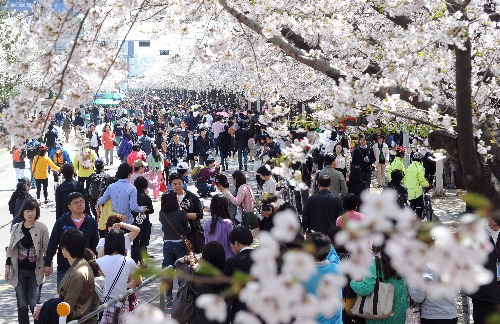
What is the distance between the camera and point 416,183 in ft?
43.4

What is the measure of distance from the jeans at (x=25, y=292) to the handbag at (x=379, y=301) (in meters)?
3.86

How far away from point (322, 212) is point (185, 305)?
3114 mm

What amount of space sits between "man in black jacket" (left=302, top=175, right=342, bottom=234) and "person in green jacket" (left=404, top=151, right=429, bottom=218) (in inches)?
172

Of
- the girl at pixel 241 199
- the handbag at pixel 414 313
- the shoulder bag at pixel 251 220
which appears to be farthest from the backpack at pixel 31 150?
the handbag at pixel 414 313

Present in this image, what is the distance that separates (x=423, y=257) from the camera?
82.4 inches

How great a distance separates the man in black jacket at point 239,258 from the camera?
609cm

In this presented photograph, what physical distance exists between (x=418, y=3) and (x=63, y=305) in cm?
442

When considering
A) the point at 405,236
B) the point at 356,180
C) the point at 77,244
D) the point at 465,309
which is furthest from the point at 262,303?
the point at 356,180

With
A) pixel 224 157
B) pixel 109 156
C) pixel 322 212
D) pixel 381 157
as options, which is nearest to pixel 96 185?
pixel 322 212

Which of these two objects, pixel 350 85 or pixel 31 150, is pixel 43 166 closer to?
pixel 31 150

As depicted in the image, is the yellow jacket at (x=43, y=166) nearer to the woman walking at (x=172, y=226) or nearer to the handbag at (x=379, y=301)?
the woman walking at (x=172, y=226)

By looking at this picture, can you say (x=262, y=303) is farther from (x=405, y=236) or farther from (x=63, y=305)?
(x=63, y=305)

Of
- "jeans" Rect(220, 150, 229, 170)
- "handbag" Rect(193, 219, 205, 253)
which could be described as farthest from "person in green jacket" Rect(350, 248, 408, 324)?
"jeans" Rect(220, 150, 229, 170)

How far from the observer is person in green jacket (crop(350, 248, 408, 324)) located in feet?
20.5
